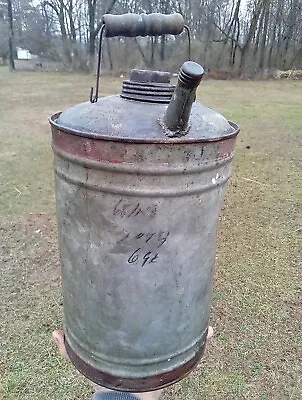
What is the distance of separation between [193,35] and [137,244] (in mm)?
18608

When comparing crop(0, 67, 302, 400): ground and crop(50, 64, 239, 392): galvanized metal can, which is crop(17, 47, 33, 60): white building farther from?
crop(50, 64, 239, 392): galvanized metal can

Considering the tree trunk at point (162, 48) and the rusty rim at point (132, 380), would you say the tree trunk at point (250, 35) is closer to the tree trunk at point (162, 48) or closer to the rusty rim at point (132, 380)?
the tree trunk at point (162, 48)

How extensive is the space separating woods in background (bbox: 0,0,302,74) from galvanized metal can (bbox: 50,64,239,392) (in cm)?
1619

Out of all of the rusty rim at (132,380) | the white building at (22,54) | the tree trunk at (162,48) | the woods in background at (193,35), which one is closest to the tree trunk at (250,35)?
the woods in background at (193,35)

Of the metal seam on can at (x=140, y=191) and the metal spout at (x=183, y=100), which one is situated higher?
the metal spout at (x=183, y=100)

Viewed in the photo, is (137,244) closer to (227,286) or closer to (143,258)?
(143,258)

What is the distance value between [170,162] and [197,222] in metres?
0.20

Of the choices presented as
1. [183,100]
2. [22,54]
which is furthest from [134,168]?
[22,54]

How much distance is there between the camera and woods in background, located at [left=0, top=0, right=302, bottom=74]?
680 inches

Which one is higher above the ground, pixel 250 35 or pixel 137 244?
pixel 250 35

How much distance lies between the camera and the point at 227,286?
116 inches

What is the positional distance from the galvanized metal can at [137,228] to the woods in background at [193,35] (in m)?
16.2

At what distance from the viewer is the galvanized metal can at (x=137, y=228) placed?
0.98 m

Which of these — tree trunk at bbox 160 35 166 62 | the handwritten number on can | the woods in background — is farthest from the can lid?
tree trunk at bbox 160 35 166 62
